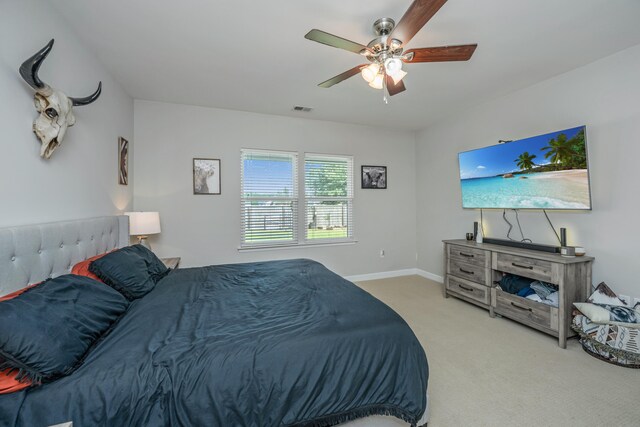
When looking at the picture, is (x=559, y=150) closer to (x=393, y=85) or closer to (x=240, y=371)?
(x=393, y=85)

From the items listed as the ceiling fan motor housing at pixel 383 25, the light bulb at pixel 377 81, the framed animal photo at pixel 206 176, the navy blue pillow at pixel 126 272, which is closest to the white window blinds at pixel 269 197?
the framed animal photo at pixel 206 176

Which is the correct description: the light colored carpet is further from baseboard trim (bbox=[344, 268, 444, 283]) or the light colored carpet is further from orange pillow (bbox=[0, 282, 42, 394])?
orange pillow (bbox=[0, 282, 42, 394])

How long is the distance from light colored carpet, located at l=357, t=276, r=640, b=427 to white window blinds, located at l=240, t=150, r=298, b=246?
2.28m

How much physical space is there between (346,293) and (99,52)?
3.03 metres

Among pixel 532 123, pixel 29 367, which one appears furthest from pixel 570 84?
pixel 29 367

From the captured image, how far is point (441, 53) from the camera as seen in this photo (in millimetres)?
1916

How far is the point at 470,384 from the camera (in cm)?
199

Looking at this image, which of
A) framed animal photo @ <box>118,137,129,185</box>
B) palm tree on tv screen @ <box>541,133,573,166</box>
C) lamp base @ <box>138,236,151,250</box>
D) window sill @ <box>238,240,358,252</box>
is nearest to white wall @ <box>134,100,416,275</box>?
window sill @ <box>238,240,358,252</box>

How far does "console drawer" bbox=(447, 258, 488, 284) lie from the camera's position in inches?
128

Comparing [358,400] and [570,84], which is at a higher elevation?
[570,84]

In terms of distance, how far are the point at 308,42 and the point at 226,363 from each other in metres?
2.43

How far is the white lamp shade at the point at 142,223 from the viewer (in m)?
2.97

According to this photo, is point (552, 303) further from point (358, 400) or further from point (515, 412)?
point (358, 400)

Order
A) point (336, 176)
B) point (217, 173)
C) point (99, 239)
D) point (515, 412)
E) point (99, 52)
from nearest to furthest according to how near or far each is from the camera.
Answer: point (515, 412), point (99, 239), point (99, 52), point (217, 173), point (336, 176)
